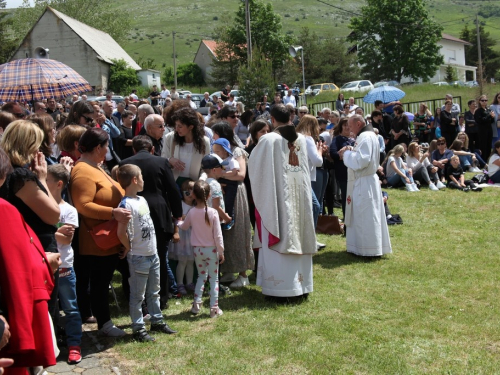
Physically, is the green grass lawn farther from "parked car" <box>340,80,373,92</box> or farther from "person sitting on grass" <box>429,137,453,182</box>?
"parked car" <box>340,80,373,92</box>

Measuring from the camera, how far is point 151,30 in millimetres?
179375

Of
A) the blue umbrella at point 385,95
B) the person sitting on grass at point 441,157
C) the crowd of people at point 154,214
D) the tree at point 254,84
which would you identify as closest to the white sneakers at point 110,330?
the crowd of people at point 154,214

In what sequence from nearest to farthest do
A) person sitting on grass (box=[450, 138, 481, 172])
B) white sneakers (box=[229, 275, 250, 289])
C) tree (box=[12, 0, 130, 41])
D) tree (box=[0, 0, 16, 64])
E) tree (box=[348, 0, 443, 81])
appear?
white sneakers (box=[229, 275, 250, 289]) < person sitting on grass (box=[450, 138, 481, 172]) < tree (box=[0, 0, 16, 64]) < tree (box=[348, 0, 443, 81]) < tree (box=[12, 0, 130, 41])

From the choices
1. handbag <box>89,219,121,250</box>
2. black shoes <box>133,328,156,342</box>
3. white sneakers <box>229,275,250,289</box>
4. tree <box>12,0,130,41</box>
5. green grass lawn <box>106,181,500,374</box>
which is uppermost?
tree <box>12,0,130,41</box>

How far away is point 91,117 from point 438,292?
470cm

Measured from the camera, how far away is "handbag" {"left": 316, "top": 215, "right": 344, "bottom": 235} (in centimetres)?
1027

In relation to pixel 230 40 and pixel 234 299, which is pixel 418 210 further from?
pixel 230 40

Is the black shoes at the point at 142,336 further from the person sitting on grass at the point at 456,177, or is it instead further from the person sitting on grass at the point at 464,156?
the person sitting on grass at the point at 464,156

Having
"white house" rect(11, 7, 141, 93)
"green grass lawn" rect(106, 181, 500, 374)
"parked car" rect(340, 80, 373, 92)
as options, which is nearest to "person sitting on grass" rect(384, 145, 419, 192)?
"green grass lawn" rect(106, 181, 500, 374)

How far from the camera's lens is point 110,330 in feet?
19.0

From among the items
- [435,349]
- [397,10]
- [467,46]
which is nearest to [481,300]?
[435,349]

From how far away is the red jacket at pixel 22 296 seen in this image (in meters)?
2.75

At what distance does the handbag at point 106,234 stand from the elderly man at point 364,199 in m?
4.19

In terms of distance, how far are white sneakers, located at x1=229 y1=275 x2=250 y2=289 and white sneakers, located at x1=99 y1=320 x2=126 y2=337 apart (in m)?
1.98
